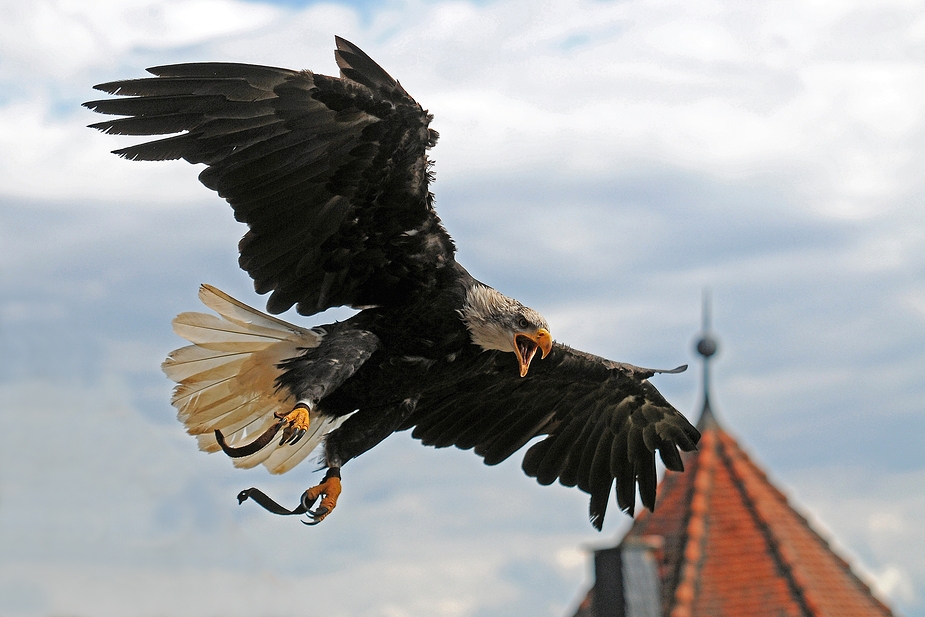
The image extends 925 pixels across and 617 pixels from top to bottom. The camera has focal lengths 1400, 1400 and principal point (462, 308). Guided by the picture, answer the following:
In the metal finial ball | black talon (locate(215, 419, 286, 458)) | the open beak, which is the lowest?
black talon (locate(215, 419, 286, 458))

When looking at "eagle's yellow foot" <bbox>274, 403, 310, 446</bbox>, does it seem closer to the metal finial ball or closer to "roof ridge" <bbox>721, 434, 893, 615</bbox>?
"roof ridge" <bbox>721, 434, 893, 615</bbox>

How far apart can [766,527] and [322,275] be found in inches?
643

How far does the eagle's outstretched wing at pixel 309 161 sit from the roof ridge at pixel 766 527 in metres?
14.4

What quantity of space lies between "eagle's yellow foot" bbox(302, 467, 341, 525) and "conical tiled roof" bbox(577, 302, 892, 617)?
470 inches

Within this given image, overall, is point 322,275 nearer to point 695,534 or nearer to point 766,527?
point 695,534

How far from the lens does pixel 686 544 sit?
22047mm

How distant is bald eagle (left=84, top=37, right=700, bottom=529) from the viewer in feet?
23.6

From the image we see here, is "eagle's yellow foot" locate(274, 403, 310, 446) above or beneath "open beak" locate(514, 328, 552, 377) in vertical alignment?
beneath

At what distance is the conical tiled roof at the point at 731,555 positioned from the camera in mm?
A: 20422

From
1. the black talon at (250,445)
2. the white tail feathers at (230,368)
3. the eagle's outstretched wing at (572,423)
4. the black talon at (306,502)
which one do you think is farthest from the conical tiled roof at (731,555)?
the black talon at (250,445)

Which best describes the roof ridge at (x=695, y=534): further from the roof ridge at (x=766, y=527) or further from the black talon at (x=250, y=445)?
the black talon at (x=250, y=445)

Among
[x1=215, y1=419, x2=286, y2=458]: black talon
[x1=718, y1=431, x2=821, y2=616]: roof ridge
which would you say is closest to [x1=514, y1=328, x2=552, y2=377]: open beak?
[x1=215, y1=419, x2=286, y2=458]: black talon

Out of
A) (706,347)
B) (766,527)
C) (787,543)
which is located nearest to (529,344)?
(787,543)

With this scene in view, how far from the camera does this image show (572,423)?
973 centimetres
